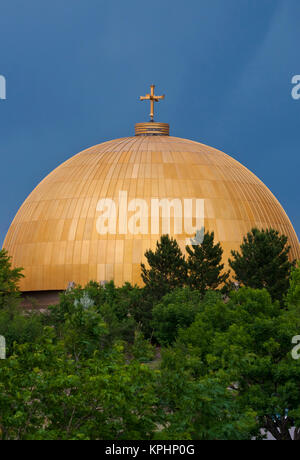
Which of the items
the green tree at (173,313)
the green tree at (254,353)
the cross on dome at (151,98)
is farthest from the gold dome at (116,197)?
the green tree at (254,353)

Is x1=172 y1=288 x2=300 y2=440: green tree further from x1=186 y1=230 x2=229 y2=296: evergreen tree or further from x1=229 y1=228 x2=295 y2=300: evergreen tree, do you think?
x1=186 y1=230 x2=229 y2=296: evergreen tree

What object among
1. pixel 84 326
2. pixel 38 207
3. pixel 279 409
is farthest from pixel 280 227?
pixel 84 326

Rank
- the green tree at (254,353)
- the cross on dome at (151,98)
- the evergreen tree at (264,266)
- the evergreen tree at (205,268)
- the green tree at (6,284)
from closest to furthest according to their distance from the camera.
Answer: the green tree at (254,353) → the evergreen tree at (264,266) → the evergreen tree at (205,268) → the green tree at (6,284) → the cross on dome at (151,98)

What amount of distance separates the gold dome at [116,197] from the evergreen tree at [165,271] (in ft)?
29.3

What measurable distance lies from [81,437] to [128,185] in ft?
146

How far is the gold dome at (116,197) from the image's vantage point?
63.6 meters

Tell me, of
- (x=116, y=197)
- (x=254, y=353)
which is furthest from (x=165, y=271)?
(x=254, y=353)

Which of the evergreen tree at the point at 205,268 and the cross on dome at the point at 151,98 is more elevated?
the cross on dome at the point at 151,98

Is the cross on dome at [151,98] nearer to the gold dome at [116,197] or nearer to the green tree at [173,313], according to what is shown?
the gold dome at [116,197]

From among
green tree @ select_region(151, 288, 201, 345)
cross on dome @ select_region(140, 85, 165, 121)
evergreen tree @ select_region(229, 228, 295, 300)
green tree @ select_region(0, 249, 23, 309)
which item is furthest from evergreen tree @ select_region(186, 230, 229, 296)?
cross on dome @ select_region(140, 85, 165, 121)

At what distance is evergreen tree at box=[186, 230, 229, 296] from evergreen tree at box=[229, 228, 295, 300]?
1.13 metres

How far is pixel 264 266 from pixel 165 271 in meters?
5.48

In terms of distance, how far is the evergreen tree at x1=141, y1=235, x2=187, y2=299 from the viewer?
2035 inches

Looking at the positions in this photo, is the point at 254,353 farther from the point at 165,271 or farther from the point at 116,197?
the point at 116,197
